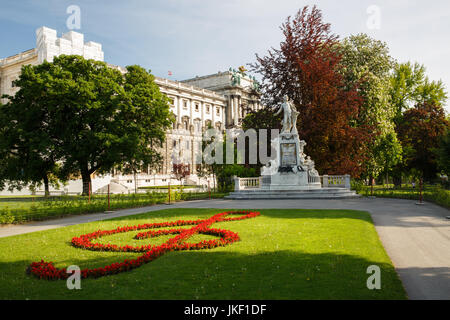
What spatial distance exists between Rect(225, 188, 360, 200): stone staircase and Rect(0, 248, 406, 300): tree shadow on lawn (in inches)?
663

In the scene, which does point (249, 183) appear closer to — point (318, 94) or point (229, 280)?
point (318, 94)

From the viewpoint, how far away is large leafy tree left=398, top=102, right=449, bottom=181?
39.8 meters

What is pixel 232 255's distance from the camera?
7.36 metres

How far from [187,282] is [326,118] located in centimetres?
2683

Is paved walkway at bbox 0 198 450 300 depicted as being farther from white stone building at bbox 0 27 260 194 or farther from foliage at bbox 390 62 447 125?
foliage at bbox 390 62 447 125

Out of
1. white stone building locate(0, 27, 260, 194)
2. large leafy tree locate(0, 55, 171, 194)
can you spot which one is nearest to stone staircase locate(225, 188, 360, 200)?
large leafy tree locate(0, 55, 171, 194)

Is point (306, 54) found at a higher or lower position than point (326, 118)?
higher

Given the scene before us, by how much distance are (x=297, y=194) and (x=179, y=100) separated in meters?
54.9

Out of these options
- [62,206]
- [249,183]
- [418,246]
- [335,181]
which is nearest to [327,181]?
[335,181]

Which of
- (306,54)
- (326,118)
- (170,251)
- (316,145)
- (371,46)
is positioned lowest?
(170,251)

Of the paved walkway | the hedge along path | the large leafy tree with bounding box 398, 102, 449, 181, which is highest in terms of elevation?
the large leafy tree with bounding box 398, 102, 449, 181

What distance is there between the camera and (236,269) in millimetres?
6238

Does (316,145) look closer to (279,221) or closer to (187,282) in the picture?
(279,221)
